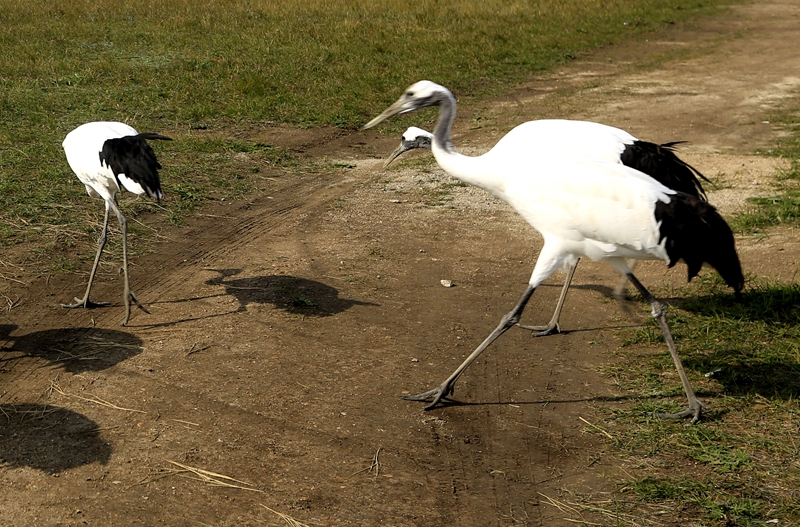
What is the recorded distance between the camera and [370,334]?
5.54 metres

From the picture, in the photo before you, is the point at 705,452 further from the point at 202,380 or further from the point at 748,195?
the point at 748,195

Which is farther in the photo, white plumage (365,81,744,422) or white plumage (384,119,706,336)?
white plumage (384,119,706,336)

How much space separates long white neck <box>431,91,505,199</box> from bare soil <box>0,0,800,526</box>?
43.8 inches

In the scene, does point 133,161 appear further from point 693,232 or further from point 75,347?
point 693,232

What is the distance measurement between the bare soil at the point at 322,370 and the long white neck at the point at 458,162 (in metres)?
1.11

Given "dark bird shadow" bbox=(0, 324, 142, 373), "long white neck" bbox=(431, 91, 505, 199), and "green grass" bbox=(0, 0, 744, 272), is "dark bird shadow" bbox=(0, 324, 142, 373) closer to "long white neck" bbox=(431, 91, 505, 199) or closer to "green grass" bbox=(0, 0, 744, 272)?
"green grass" bbox=(0, 0, 744, 272)

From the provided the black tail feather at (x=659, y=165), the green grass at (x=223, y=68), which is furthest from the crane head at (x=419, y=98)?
the green grass at (x=223, y=68)

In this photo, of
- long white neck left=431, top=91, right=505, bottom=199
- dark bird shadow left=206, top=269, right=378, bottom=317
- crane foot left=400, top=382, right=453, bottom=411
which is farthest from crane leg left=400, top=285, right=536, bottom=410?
dark bird shadow left=206, top=269, right=378, bottom=317

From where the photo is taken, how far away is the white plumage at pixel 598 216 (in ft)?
15.1

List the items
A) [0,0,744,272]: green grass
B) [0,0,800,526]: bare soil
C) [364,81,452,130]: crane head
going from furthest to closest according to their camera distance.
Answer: [0,0,744,272]: green grass < [364,81,452,130]: crane head < [0,0,800,526]: bare soil

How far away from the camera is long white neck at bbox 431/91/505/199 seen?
493 cm

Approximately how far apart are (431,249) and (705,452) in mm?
3061

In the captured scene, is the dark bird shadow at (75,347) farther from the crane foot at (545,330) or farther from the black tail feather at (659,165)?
the black tail feather at (659,165)

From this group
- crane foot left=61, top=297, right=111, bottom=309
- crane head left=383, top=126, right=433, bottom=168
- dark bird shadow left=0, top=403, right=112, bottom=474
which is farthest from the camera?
crane head left=383, top=126, right=433, bottom=168
